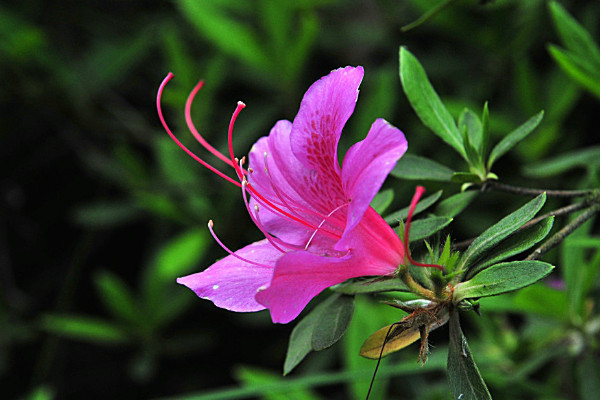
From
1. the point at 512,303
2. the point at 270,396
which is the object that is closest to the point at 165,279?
the point at 270,396

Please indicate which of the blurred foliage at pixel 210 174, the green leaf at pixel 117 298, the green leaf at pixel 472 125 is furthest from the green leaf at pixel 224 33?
the green leaf at pixel 472 125

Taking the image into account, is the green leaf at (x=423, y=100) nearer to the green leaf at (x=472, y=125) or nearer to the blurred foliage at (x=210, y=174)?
the green leaf at (x=472, y=125)

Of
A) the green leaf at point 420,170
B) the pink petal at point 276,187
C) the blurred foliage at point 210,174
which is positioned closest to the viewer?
the pink petal at point 276,187

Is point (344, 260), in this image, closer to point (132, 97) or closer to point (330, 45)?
point (330, 45)

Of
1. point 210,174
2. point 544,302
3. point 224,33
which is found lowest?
point 544,302

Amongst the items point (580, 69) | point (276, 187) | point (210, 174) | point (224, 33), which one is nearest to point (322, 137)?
point (276, 187)

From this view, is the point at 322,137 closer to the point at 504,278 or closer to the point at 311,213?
the point at 311,213
